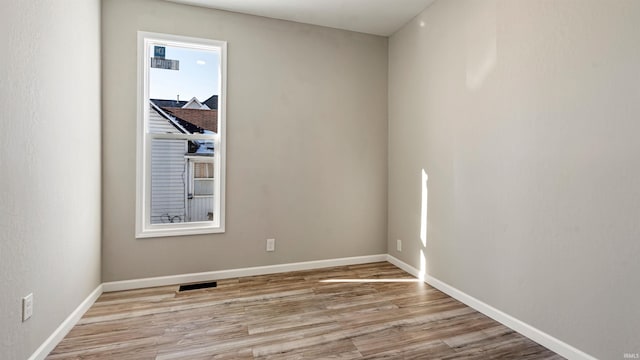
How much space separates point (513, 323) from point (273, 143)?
2.62 meters

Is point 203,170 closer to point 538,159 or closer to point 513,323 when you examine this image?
point 538,159

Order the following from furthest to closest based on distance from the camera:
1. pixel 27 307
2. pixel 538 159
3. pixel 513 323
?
pixel 513 323
pixel 538 159
pixel 27 307

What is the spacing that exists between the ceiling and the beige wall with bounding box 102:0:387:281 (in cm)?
11

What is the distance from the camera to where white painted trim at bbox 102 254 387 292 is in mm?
2852

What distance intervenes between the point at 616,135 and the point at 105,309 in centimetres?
367

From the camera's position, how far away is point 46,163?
1867 mm

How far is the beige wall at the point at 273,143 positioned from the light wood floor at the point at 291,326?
410 millimetres

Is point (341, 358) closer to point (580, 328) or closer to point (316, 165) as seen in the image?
point (580, 328)

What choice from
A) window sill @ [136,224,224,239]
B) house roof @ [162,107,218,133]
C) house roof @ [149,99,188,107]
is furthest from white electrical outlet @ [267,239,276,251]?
house roof @ [149,99,188,107]

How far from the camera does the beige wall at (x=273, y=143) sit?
281 cm

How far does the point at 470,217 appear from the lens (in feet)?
8.38

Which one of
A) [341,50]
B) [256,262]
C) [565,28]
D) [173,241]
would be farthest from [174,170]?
[565,28]

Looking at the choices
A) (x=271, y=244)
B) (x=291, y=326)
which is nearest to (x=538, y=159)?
(x=291, y=326)

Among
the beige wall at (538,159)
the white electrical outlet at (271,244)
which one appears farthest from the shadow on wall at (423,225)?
the white electrical outlet at (271,244)
